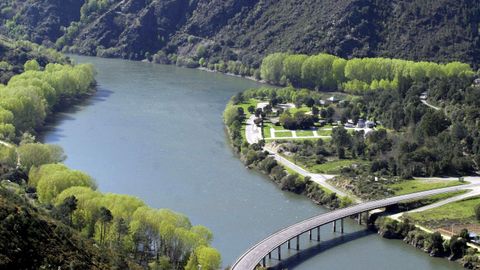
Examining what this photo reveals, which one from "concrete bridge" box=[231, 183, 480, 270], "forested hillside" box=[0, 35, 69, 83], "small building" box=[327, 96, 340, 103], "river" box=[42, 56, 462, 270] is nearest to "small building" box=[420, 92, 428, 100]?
"small building" box=[327, 96, 340, 103]

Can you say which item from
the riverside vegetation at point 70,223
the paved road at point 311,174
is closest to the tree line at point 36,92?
the riverside vegetation at point 70,223

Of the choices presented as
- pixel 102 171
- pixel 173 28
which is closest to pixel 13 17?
pixel 173 28

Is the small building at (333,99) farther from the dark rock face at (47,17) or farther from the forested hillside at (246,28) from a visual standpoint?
the dark rock face at (47,17)

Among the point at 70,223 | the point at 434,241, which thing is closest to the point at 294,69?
the point at 434,241

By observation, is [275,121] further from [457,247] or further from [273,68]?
[457,247]

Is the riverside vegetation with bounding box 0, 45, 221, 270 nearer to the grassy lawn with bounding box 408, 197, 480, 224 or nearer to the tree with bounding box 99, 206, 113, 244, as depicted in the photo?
the tree with bounding box 99, 206, 113, 244

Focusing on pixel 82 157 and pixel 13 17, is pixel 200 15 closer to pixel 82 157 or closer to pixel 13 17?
pixel 13 17
